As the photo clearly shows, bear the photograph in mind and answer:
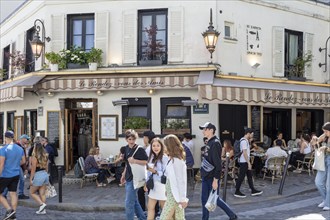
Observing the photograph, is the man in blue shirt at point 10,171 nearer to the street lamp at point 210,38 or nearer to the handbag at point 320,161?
the handbag at point 320,161

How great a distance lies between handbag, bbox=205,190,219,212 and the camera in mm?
7164

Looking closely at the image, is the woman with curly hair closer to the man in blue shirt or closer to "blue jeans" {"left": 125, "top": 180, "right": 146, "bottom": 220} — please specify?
the man in blue shirt

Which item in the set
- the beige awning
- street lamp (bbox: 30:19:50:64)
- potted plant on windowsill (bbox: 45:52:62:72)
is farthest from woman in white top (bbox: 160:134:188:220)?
→ street lamp (bbox: 30:19:50:64)

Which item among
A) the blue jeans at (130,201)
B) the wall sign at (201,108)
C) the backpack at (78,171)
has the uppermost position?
the wall sign at (201,108)

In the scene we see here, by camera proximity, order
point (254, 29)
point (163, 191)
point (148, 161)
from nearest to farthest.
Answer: point (163, 191) < point (148, 161) < point (254, 29)

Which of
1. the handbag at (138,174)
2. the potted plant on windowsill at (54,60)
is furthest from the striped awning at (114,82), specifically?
the handbag at (138,174)

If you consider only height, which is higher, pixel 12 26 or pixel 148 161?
pixel 12 26

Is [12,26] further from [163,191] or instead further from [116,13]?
[163,191]

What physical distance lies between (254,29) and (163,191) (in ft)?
30.2

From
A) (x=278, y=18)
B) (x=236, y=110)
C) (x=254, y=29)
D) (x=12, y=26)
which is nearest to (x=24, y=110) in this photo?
(x=12, y=26)

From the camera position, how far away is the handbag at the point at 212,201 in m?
7.16

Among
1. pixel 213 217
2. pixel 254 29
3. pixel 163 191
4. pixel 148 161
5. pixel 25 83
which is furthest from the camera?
pixel 254 29

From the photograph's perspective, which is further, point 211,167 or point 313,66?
point 313,66

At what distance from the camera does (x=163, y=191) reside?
6.64 meters
